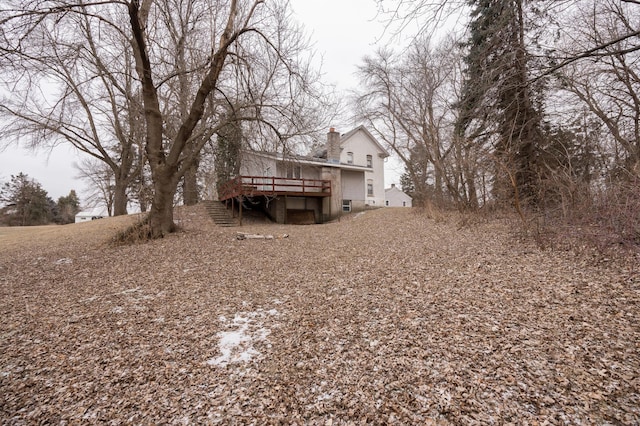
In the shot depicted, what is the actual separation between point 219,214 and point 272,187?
3296 millimetres

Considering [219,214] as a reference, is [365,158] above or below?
above

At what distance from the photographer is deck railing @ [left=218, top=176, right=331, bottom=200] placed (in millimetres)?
14266

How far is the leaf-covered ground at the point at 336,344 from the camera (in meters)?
2.11

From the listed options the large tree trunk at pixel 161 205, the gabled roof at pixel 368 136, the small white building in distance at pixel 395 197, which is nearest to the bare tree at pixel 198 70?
the large tree trunk at pixel 161 205

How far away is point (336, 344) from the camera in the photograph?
3018 millimetres

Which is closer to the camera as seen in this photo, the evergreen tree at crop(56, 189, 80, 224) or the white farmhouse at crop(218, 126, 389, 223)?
the white farmhouse at crop(218, 126, 389, 223)

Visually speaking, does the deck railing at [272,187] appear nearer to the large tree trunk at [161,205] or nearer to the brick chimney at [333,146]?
the brick chimney at [333,146]

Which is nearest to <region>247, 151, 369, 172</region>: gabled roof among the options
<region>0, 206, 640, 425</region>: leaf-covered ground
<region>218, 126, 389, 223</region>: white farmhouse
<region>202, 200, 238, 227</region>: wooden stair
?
<region>218, 126, 389, 223</region>: white farmhouse

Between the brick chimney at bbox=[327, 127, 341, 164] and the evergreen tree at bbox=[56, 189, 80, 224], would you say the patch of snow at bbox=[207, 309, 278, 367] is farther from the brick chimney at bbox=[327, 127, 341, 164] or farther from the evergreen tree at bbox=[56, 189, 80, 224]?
the evergreen tree at bbox=[56, 189, 80, 224]

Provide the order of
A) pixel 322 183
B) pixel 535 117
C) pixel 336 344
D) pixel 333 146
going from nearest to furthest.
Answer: pixel 336 344 → pixel 535 117 → pixel 322 183 → pixel 333 146

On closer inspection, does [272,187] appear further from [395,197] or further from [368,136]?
[395,197]

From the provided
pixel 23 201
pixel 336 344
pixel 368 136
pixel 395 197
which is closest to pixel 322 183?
pixel 368 136

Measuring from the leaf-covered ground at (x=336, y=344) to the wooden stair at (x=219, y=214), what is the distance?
8.76 metres

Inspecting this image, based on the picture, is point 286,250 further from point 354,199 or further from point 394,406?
point 354,199
